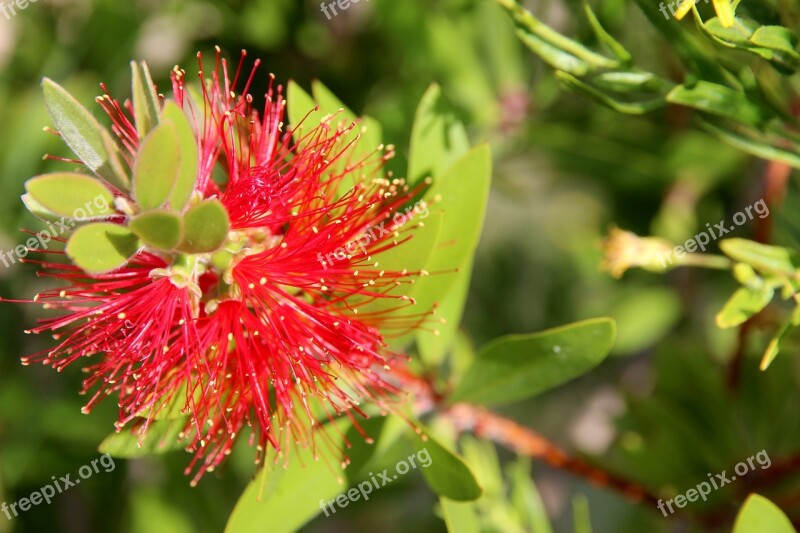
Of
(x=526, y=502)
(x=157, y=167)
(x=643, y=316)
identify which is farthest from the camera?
(x=643, y=316)

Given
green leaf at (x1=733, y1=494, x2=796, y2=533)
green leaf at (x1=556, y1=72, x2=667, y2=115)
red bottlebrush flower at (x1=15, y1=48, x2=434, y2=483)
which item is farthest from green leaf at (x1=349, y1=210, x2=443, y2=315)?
green leaf at (x1=733, y1=494, x2=796, y2=533)

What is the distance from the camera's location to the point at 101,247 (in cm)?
75

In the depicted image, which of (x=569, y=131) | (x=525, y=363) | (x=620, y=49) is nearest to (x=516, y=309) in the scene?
(x=569, y=131)

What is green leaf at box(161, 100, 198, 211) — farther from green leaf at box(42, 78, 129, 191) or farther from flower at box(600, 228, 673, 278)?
flower at box(600, 228, 673, 278)

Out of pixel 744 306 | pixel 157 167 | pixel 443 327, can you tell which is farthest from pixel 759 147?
pixel 157 167

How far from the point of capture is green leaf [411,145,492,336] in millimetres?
986

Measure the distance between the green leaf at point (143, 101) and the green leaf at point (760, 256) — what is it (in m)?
0.67

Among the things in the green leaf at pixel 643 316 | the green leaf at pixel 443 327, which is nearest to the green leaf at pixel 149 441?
the green leaf at pixel 443 327

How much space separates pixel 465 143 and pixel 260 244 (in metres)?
0.34

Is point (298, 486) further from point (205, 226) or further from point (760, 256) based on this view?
point (760, 256)

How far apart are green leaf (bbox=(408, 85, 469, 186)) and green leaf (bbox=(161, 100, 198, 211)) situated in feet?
1.17

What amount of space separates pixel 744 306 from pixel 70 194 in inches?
29.8

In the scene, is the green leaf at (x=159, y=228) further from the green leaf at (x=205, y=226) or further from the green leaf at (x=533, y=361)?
the green leaf at (x=533, y=361)

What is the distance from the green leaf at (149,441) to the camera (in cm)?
93
